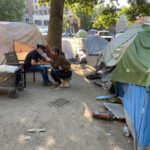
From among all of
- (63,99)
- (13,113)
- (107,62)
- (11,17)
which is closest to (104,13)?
(107,62)

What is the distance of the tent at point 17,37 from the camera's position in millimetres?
12266

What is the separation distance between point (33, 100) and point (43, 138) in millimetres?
2679

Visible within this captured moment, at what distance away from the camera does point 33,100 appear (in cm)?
871

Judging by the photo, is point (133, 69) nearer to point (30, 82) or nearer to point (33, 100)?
point (33, 100)

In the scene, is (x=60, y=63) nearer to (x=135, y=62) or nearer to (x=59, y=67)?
(x=59, y=67)

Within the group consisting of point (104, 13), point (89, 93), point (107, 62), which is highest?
point (104, 13)

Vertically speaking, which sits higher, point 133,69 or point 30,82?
point 133,69

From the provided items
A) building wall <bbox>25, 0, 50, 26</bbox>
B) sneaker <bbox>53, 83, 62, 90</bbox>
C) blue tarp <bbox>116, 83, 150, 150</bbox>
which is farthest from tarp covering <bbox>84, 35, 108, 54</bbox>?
building wall <bbox>25, 0, 50, 26</bbox>

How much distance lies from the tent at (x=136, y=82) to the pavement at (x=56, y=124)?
0.36 metres

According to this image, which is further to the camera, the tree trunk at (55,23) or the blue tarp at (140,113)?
the tree trunk at (55,23)

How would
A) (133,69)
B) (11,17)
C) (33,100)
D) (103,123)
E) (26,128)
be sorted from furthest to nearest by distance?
(11,17) → (33,100) → (133,69) → (103,123) → (26,128)

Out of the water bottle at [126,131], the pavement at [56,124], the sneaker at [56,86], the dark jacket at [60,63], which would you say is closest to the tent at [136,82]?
the water bottle at [126,131]

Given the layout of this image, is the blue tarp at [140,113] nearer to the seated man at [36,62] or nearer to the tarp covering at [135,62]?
the tarp covering at [135,62]

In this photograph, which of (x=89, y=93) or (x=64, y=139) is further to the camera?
(x=89, y=93)
